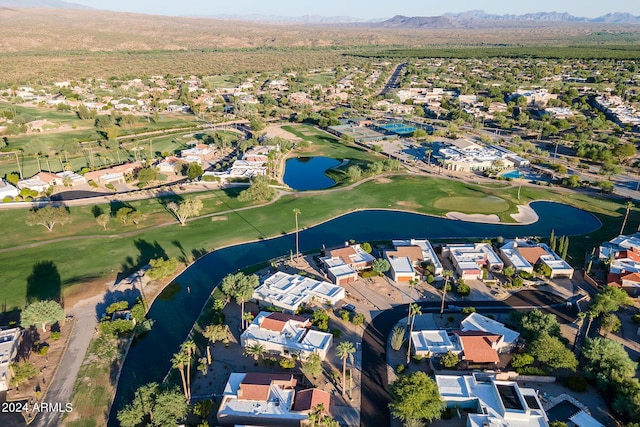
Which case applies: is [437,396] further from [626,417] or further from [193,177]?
[193,177]

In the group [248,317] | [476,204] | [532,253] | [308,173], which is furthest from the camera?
[308,173]

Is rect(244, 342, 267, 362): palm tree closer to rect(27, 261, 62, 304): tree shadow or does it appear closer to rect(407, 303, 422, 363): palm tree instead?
rect(407, 303, 422, 363): palm tree

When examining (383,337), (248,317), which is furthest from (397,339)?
(248,317)

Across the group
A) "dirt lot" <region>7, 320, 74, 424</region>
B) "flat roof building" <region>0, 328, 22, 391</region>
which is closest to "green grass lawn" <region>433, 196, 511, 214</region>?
"dirt lot" <region>7, 320, 74, 424</region>

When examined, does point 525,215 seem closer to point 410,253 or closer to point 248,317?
point 410,253

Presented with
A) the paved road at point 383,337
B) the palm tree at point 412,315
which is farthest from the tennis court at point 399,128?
the palm tree at point 412,315

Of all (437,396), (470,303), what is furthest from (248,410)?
(470,303)
